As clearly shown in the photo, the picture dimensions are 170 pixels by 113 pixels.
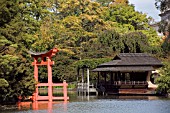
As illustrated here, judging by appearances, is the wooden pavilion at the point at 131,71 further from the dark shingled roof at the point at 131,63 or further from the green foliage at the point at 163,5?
the green foliage at the point at 163,5

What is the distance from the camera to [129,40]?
145 feet

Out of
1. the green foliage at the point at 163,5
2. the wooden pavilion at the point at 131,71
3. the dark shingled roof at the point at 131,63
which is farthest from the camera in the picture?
Result: the dark shingled roof at the point at 131,63

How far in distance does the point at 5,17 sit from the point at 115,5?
29099 mm

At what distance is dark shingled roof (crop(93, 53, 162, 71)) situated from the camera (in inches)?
1464

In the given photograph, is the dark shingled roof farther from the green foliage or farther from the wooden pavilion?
the green foliage

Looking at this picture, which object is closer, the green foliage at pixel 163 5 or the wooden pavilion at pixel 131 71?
the green foliage at pixel 163 5

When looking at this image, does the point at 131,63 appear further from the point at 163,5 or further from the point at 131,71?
the point at 163,5

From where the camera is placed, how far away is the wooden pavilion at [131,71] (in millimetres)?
36500

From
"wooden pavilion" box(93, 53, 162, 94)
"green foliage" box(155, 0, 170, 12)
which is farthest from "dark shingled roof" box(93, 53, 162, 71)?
"green foliage" box(155, 0, 170, 12)

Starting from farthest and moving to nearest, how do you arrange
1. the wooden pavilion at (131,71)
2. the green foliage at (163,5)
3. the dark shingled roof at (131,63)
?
the dark shingled roof at (131,63), the wooden pavilion at (131,71), the green foliage at (163,5)

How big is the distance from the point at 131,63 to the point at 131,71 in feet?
2.36

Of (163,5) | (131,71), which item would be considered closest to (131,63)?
(131,71)

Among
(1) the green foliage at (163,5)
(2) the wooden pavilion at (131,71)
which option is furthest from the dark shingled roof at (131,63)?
(1) the green foliage at (163,5)

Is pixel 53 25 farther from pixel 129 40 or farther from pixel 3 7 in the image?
pixel 3 7
